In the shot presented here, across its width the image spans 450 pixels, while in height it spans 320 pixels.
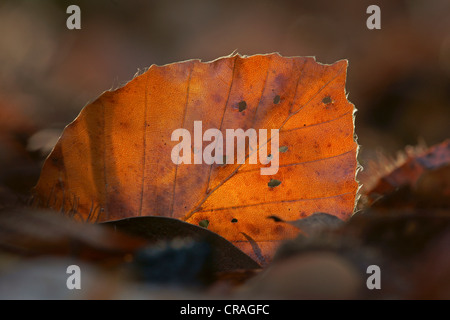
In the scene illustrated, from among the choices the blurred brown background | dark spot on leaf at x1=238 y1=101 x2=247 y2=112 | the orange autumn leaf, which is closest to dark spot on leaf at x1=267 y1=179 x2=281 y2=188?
the orange autumn leaf

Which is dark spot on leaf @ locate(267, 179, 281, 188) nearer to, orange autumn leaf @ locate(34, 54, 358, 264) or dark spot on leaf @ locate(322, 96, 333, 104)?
orange autumn leaf @ locate(34, 54, 358, 264)

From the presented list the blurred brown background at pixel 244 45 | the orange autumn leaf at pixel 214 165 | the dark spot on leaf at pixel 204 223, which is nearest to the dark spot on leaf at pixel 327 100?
the orange autumn leaf at pixel 214 165

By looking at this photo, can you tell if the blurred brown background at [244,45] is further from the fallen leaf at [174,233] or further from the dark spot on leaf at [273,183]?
the fallen leaf at [174,233]

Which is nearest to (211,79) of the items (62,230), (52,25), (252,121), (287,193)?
(252,121)

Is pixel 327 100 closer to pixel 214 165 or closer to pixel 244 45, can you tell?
pixel 214 165

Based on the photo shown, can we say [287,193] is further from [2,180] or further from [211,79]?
[2,180]

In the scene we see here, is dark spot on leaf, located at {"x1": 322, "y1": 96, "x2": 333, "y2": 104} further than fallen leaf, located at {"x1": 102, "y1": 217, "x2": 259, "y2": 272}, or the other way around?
dark spot on leaf, located at {"x1": 322, "y1": 96, "x2": 333, "y2": 104}

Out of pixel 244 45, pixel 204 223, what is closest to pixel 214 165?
pixel 204 223
